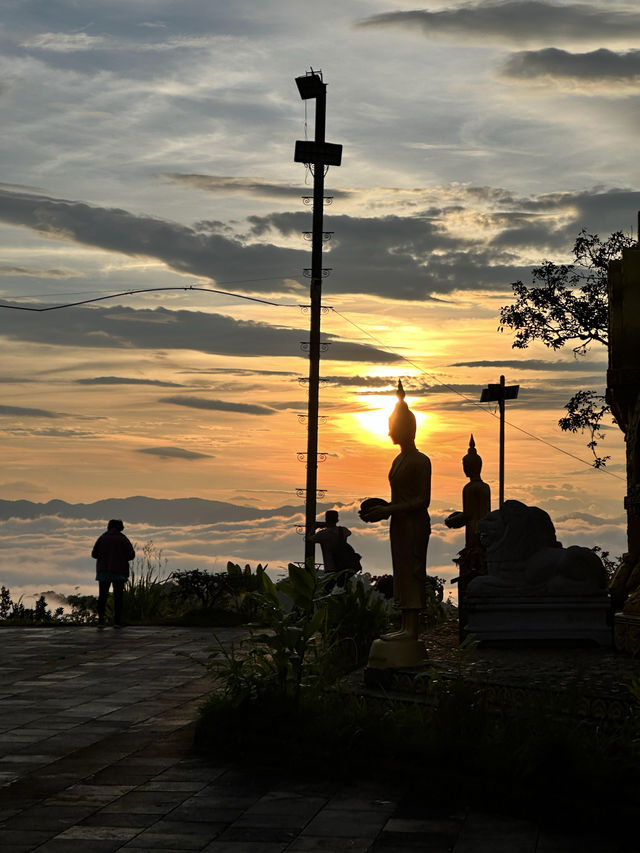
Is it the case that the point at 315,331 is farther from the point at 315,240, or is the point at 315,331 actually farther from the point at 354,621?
the point at 354,621

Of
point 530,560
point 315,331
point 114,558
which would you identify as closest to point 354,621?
point 530,560

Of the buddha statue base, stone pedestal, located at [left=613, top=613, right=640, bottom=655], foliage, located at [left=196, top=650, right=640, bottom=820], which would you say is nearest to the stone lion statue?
stone pedestal, located at [left=613, top=613, right=640, bottom=655]

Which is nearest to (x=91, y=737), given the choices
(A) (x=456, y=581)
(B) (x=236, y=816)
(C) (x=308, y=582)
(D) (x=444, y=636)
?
(C) (x=308, y=582)

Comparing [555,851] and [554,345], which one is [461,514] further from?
[555,851]

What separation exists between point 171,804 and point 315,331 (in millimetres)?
15947

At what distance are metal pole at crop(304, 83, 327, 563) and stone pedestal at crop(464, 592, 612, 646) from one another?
27.2ft

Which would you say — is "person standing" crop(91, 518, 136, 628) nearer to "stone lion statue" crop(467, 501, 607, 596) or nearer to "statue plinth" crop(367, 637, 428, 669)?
"stone lion statue" crop(467, 501, 607, 596)

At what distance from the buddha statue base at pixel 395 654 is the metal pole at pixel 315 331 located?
11.0m

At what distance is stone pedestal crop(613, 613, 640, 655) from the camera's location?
1234 cm

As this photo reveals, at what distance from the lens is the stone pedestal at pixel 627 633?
12.3m

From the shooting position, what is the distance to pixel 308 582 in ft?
32.6

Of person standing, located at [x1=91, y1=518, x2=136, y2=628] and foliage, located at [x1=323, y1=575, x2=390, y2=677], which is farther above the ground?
person standing, located at [x1=91, y1=518, x2=136, y2=628]

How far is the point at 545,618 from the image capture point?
13.5m

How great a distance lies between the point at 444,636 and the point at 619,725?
8.60 m
